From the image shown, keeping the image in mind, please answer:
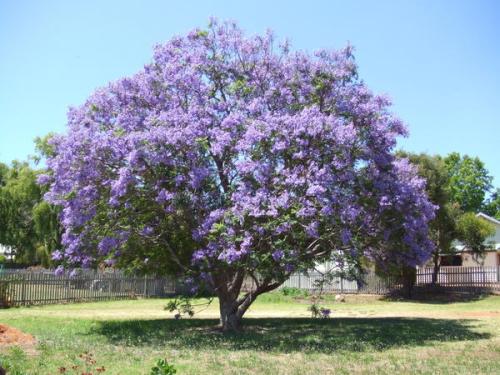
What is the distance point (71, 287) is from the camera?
28.2m

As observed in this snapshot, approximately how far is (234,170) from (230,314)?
4205 millimetres

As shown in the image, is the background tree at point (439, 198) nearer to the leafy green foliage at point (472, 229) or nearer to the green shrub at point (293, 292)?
the leafy green foliage at point (472, 229)

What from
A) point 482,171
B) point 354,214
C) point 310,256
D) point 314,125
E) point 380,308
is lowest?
point 380,308

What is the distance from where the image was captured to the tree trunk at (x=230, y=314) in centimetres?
1579

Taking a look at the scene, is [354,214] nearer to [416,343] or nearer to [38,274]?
[416,343]

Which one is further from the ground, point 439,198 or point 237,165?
point 439,198

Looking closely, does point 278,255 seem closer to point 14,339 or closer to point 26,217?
point 14,339

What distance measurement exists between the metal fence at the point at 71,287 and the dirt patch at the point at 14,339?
10.9 metres

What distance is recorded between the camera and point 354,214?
13.4 meters

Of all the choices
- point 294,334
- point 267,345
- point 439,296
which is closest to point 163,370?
point 267,345

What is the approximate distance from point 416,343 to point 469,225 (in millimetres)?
21165

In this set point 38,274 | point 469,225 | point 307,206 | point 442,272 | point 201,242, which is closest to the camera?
point 307,206

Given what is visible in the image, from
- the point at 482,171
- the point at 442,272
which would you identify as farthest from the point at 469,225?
the point at 482,171

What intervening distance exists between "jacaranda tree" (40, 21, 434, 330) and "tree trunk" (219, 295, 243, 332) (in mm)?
44
